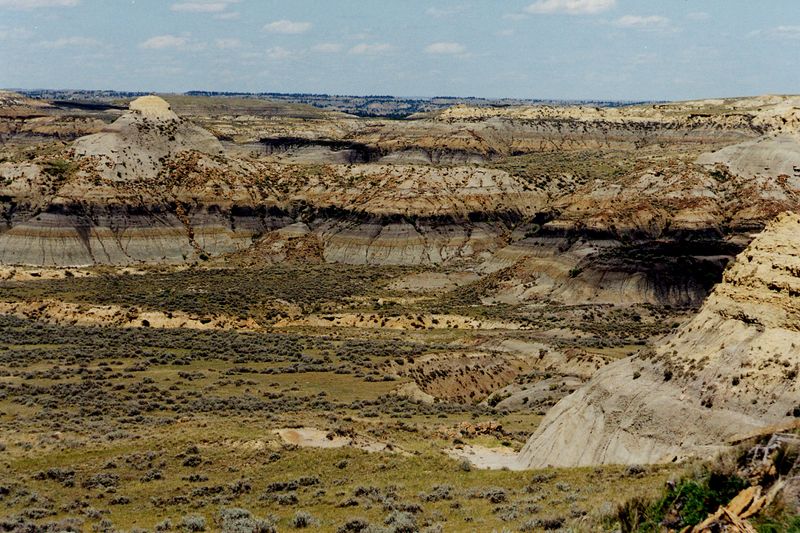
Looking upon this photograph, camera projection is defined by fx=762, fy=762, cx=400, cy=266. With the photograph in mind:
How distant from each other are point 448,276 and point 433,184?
25.2 meters

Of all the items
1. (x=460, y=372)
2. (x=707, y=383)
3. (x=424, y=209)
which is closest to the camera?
(x=707, y=383)

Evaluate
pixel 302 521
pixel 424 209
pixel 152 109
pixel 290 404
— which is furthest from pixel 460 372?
pixel 152 109

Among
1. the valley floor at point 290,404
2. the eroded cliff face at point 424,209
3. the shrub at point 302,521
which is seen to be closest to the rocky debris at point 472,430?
the valley floor at point 290,404

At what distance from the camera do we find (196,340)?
2221 inches

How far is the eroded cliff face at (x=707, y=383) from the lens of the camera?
22.9m

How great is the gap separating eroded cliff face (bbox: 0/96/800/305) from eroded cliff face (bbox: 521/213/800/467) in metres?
49.4

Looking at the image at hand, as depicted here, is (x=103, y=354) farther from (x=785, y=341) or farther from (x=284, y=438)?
(x=785, y=341)

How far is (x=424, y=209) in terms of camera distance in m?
109

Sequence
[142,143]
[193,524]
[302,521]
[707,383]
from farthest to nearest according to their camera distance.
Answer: [142,143] < [707,383] < [302,521] < [193,524]

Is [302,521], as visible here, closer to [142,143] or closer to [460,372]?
[460,372]

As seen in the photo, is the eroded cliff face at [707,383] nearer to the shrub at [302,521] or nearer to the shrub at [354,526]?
the shrub at [354,526]

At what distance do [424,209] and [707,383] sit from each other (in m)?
85.4

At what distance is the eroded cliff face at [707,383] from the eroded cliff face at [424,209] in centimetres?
4944

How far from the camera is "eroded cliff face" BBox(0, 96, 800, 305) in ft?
273
